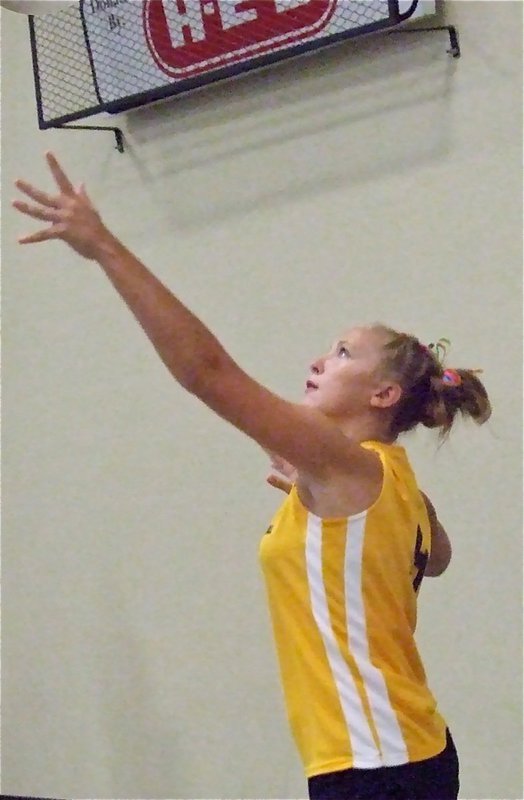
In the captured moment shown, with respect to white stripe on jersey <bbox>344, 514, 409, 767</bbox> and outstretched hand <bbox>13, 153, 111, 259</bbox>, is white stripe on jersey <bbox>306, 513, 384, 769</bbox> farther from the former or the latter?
outstretched hand <bbox>13, 153, 111, 259</bbox>

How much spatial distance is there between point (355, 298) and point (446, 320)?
0.22 meters

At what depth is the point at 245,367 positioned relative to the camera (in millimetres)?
2219

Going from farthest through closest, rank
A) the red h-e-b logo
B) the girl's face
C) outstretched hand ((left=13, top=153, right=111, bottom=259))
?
the red h-e-b logo < the girl's face < outstretched hand ((left=13, top=153, right=111, bottom=259))

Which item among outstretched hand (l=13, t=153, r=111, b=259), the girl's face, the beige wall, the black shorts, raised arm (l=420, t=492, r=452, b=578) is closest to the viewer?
outstretched hand (l=13, t=153, r=111, b=259)

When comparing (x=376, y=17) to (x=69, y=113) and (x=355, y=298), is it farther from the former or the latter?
(x=69, y=113)

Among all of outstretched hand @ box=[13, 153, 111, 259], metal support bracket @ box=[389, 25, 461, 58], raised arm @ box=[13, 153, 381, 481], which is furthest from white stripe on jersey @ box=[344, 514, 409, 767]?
metal support bracket @ box=[389, 25, 461, 58]

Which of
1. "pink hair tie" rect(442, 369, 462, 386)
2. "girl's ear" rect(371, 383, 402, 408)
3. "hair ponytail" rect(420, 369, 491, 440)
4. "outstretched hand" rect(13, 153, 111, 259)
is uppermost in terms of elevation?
"outstretched hand" rect(13, 153, 111, 259)

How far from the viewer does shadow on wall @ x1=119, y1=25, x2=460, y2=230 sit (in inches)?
78.3

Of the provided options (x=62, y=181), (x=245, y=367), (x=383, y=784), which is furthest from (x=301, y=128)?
Result: (x=383, y=784)

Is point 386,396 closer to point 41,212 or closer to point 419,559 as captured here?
point 419,559

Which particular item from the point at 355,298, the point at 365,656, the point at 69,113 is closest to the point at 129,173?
the point at 69,113

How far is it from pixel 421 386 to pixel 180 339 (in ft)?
1.39

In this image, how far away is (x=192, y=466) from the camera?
2307 millimetres

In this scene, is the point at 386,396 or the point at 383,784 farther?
the point at 386,396
